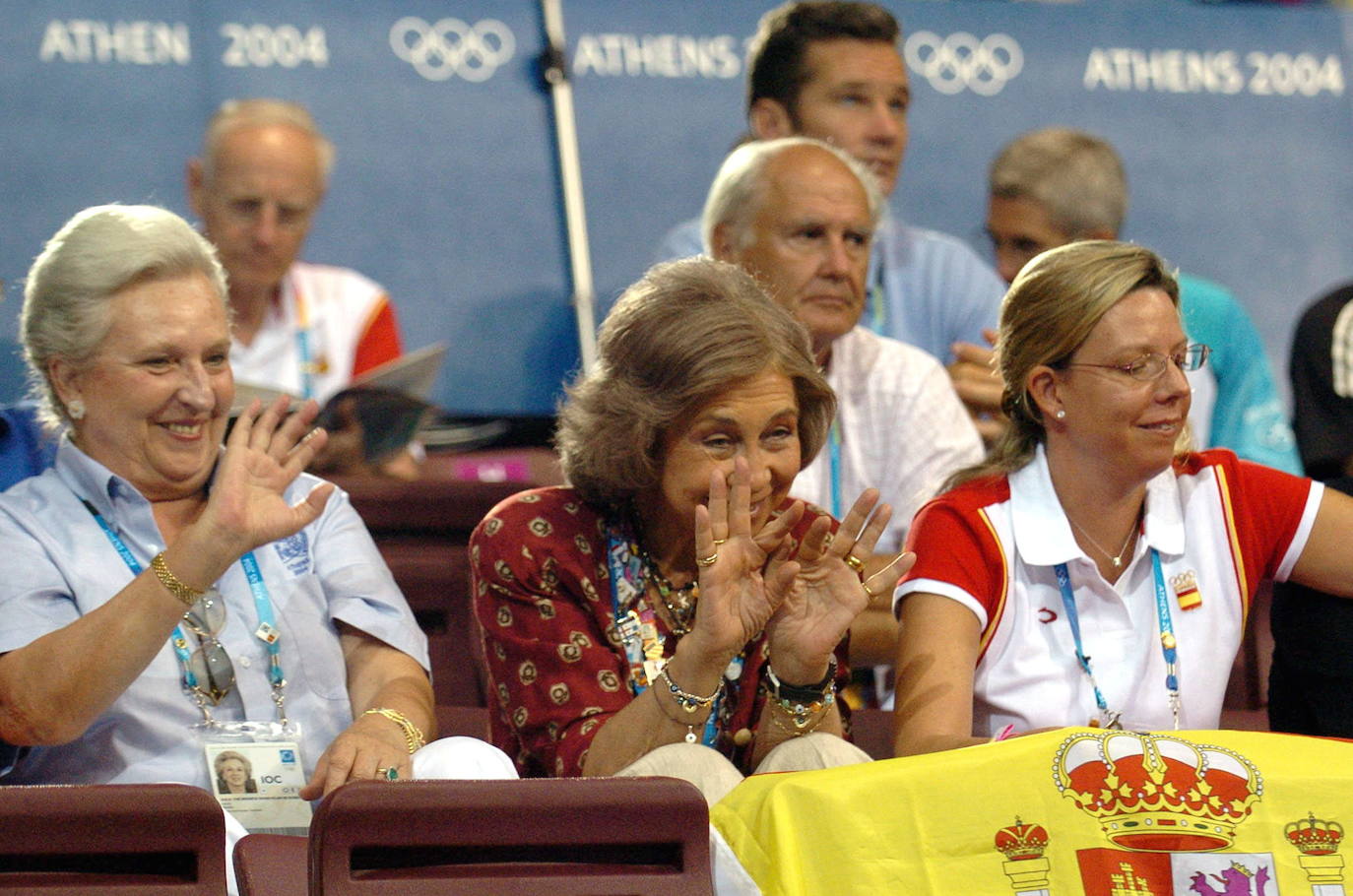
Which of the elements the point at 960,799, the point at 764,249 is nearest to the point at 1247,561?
the point at 960,799

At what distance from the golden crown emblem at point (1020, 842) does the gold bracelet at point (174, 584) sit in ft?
3.56

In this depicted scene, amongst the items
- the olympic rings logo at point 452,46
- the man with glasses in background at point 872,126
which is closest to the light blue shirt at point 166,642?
the man with glasses in background at point 872,126

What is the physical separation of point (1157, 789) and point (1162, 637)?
2.26ft

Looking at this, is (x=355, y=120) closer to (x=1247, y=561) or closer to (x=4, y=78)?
(x=4, y=78)

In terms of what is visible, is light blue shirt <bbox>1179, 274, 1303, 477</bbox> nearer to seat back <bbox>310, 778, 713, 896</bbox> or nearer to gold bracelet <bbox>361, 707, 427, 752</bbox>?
gold bracelet <bbox>361, 707, 427, 752</bbox>

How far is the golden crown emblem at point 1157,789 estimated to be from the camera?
2.10m

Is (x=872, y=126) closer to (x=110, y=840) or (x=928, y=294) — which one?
(x=928, y=294)

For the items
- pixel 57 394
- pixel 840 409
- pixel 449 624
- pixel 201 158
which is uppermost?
pixel 201 158

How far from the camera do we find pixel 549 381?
492cm

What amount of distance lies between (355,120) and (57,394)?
2.27 meters

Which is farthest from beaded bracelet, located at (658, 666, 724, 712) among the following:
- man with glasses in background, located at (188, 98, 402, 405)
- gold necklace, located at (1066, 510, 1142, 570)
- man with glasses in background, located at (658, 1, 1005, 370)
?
man with glasses in background, located at (188, 98, 402, 405)

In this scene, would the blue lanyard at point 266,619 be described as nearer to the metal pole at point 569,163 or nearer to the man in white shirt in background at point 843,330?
the man in white shirt in background at point 843,330

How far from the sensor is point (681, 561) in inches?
107

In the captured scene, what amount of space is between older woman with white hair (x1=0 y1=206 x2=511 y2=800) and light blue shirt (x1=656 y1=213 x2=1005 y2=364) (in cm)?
170
